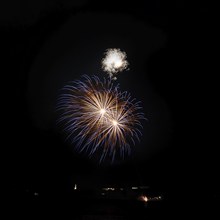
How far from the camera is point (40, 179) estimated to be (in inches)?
1299

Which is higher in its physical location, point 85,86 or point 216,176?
point 85,86

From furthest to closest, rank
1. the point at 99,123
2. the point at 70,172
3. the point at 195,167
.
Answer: the point at 70,172, the point at 195,167, the point at 99,123

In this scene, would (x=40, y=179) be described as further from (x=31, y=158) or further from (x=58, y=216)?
(x=58, y=216)

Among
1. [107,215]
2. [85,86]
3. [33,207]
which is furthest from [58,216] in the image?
[85,86]

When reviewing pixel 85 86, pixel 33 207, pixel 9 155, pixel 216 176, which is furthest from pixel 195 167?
pixel 9 155

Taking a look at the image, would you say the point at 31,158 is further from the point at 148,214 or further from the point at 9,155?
the point at 148,214

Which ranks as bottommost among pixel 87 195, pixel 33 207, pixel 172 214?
pixel 172 214

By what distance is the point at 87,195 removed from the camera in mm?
23234

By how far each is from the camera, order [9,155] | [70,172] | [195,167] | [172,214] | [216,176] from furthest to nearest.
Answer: [70,172]
[9,155]
[195,167]
[216,176]
[172,214]

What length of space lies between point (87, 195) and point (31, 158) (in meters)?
16.6

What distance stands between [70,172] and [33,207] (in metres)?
19.4

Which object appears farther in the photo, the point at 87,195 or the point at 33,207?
the point at 87,195

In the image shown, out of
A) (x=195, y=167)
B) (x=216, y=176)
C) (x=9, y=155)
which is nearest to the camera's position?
(x=216, y=176)

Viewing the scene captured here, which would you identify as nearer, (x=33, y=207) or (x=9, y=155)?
(x=33, y=207)
